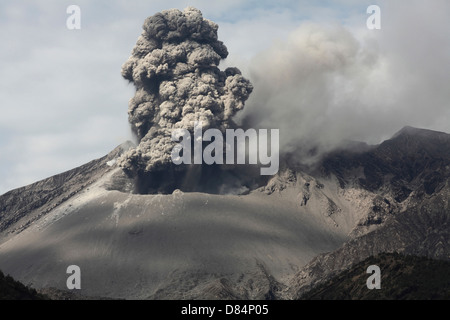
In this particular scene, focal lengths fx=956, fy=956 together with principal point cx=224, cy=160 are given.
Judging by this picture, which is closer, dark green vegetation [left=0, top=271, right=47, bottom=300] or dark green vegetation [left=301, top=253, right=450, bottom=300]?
dark green vegetation [left=0, top=271, right=47, bottom=300]

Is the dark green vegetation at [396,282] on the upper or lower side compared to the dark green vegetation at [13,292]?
upper

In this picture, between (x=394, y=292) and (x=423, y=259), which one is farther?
(x=423, y=259)

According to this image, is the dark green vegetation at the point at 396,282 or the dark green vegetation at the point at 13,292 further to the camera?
the dark green vegetation at the point at 396,282

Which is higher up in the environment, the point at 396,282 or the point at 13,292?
the point at 396,282

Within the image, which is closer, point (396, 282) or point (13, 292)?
point (13, 292)

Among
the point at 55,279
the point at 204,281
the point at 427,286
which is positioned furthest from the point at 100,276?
the point at 427,286

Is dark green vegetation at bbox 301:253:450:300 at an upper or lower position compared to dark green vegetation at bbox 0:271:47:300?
upper
